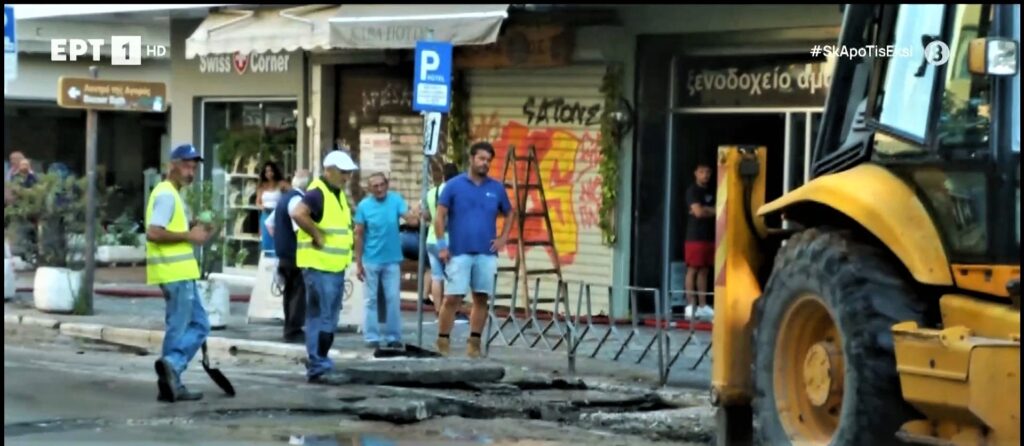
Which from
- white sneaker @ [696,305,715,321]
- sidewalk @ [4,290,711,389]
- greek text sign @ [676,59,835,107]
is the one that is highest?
greek text sign @ [676,59,835,107]

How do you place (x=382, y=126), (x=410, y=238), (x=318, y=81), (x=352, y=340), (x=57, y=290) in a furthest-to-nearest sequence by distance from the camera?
(x=318, y=81)
(x=382, y=126)
(x=57, y=290)
(x=410, y=238)
(x=352, y=340)

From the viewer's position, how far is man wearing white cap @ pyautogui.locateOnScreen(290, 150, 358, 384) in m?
12.2

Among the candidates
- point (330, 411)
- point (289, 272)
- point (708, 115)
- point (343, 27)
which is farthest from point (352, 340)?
point (330, 411)

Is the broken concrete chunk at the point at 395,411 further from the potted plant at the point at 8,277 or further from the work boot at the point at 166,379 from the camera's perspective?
the potted plant at the point at 8,277

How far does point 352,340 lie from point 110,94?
372 centimetres

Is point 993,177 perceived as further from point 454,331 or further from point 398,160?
point 398,160

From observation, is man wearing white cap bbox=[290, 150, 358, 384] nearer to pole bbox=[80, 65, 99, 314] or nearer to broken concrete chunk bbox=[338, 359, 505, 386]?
broken concrete chunk bbox=[338, 359, 505, 386]

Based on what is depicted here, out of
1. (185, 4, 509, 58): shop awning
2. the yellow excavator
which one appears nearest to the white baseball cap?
the yellow excavator

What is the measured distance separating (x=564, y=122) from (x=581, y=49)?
89 centimetres

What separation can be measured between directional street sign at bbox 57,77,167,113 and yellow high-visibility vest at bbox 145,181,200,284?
20.5 feet

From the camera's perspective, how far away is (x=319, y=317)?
12.3 m

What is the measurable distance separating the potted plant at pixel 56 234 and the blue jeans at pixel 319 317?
266 inches

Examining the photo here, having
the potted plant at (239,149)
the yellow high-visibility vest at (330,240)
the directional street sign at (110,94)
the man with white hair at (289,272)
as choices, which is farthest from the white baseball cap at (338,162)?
the potted plant at (239,149)

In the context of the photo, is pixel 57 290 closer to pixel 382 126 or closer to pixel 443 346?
pixel 382 126
